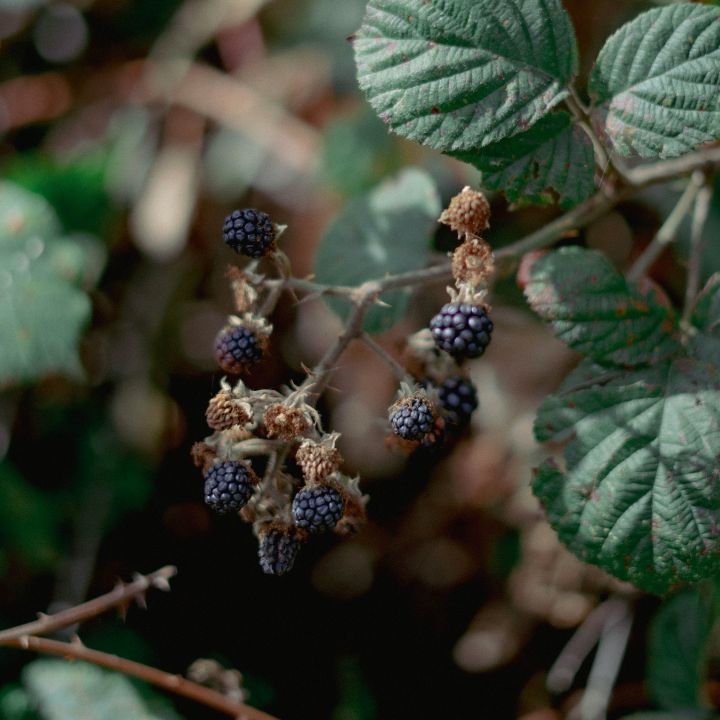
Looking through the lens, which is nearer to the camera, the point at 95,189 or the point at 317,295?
the point at 317,295

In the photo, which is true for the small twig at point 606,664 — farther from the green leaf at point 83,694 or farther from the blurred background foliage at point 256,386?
the green leaf at point 83,694

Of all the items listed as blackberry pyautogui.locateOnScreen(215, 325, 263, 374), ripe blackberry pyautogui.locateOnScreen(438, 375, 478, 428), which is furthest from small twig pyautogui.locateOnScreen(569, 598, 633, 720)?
blackberry pyautogui.locateOnScreen(215, 325, 263, 374)

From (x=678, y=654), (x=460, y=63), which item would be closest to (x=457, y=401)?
(x=460, y=63)

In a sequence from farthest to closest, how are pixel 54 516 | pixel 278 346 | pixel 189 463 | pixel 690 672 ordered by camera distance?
pixel 278 346 < pixel 189 463 < pixel 54 516 < pixel 690 672

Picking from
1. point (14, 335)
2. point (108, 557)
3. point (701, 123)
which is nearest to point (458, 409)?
point (701, 123)

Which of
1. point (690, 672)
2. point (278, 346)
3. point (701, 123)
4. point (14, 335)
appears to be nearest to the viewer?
point (701, 123)

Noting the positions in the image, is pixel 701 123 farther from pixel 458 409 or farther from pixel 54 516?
pixel 54 516

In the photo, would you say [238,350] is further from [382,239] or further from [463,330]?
[382,239]
